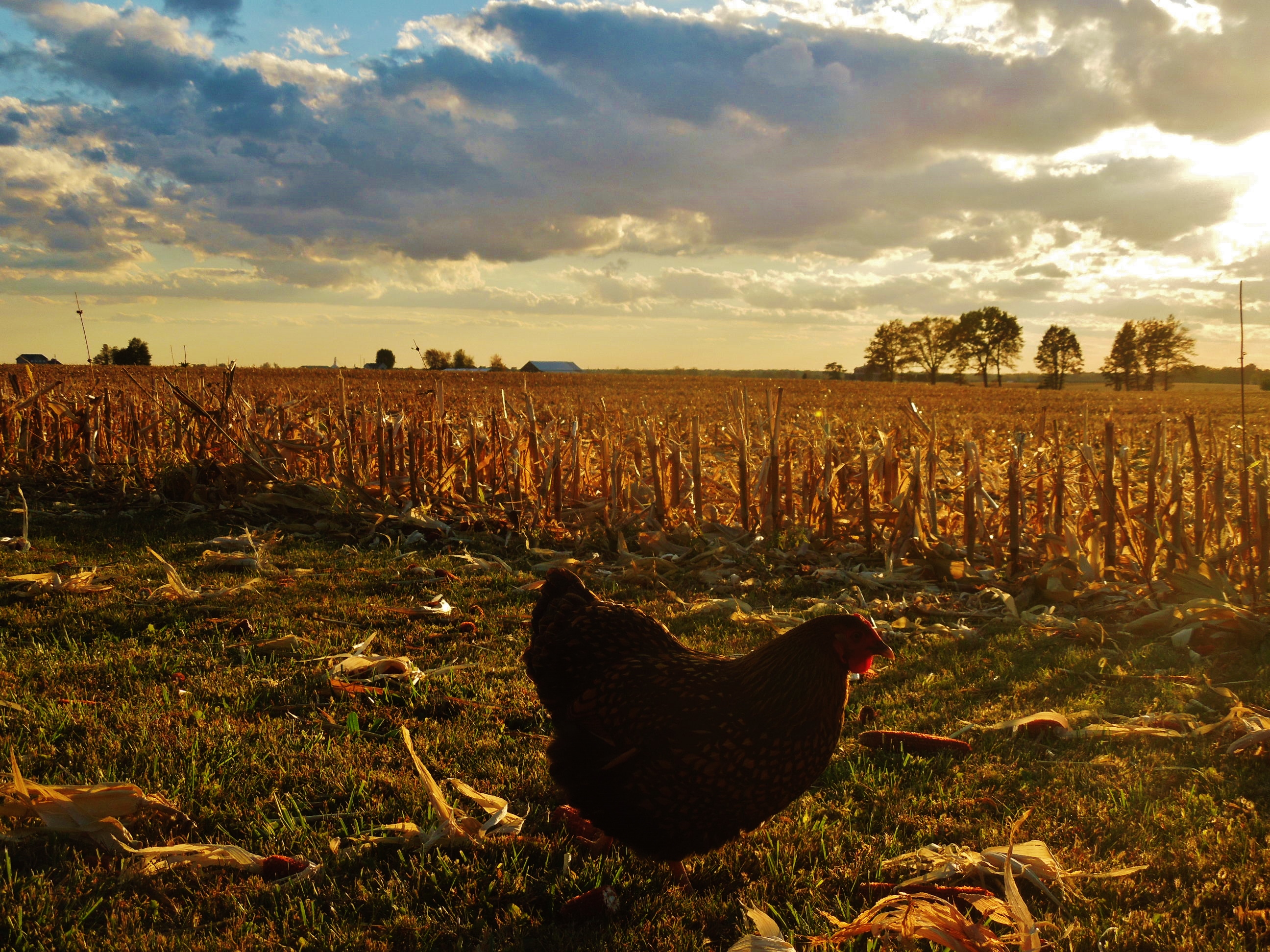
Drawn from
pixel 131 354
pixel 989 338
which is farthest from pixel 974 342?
pixel 131 354

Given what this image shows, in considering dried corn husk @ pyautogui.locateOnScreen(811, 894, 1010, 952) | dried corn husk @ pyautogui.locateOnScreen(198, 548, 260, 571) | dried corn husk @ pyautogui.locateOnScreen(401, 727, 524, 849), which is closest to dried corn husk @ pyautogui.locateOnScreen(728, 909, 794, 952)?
dried corn husk @ pyautogui.locateOnScreen(811, 894, 1010, 952)

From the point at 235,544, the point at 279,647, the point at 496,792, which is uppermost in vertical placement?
the point at 235,544

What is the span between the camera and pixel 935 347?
306ft

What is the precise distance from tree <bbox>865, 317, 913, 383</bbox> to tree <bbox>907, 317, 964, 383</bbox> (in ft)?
2.38

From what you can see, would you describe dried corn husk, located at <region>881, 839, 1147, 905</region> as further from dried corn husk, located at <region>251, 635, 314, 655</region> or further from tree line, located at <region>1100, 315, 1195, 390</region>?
tree line, located at <region>1100, 315, 1195, 390</region>

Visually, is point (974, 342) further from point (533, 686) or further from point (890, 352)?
point (533, 686)

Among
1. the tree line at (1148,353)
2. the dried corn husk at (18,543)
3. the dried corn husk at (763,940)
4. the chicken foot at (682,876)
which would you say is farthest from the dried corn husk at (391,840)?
the tree line at (1148,353)

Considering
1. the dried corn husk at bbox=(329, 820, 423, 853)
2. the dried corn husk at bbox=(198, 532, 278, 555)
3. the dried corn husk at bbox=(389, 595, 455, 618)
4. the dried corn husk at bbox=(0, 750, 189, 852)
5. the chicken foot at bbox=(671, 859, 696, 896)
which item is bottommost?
the chicken foot at bbox=(671, 859, 696, 896)

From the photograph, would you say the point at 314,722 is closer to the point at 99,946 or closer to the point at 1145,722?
the point at 99,946

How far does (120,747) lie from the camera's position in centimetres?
392

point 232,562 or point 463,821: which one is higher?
point 232,562

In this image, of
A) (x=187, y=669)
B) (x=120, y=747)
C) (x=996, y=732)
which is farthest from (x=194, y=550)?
(x=996, y=732)

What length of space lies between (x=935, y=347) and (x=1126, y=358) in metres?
19.8

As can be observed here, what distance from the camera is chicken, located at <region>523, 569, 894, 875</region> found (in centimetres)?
291
